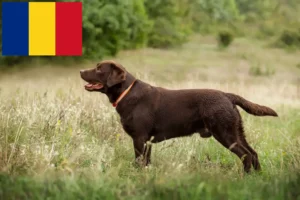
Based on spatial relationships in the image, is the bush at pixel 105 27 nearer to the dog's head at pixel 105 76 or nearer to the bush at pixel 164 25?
the bush at pixel 164 25

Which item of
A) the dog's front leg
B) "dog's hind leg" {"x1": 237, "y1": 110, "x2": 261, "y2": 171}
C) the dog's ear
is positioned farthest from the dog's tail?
the dog's ear

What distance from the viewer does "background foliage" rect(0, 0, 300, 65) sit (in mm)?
32044

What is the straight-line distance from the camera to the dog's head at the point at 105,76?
6711mm

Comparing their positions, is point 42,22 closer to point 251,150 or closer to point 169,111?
point 169,111

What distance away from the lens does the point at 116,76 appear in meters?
6.72

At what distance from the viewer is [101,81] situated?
682cm

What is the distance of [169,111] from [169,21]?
38828 mm

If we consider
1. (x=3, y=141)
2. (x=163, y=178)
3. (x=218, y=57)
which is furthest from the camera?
(x=218, y=57)

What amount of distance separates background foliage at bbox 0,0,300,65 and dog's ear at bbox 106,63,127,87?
24310mm

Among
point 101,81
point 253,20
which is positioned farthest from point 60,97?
point 253,20

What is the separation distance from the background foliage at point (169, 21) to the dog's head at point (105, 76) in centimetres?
2417

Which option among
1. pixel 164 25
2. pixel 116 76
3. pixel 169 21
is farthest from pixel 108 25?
pixel 116 76

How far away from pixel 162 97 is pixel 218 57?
32159 mm

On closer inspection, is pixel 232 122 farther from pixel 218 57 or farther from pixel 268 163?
pixel 218 57
